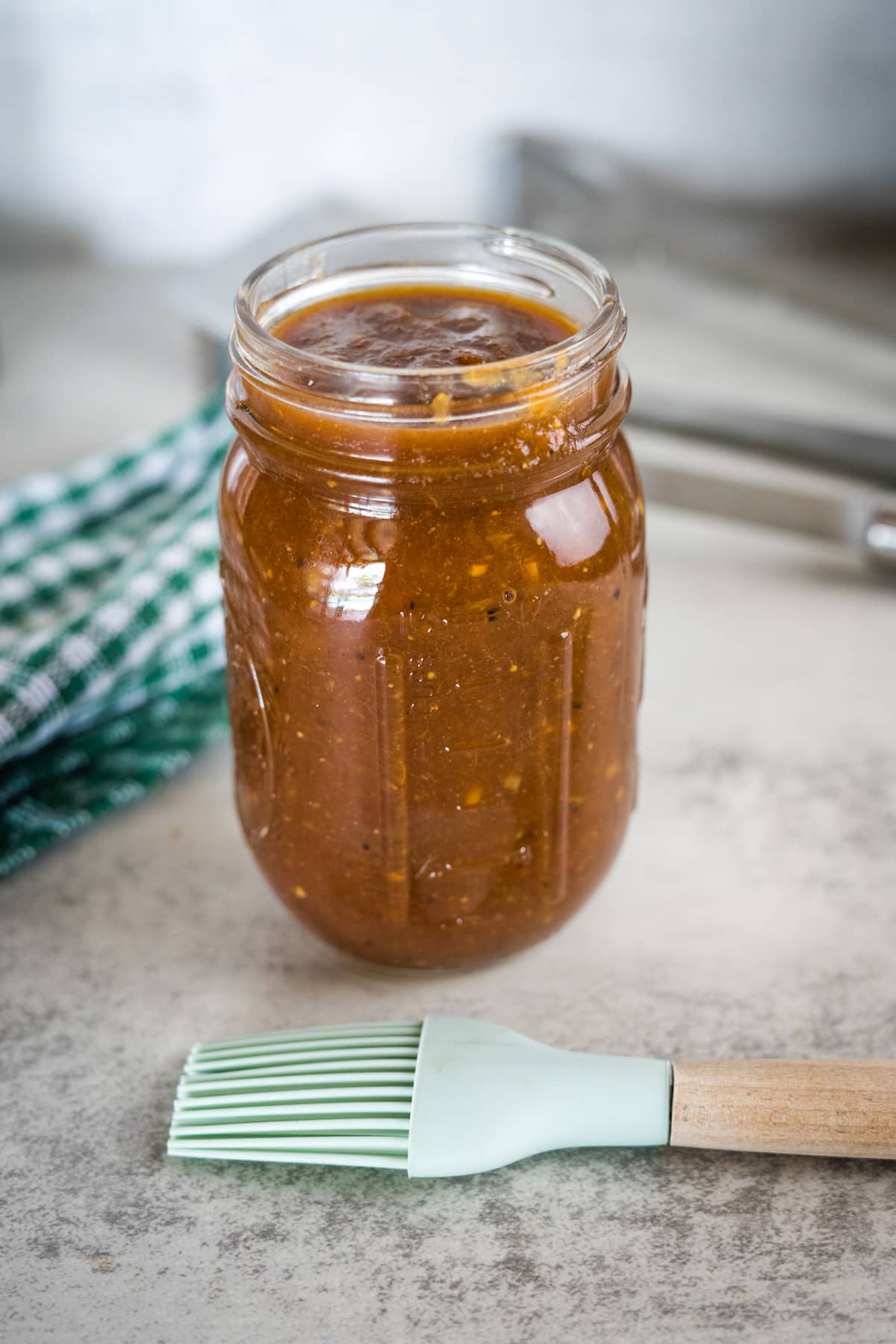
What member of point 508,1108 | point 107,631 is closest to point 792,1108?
point 508,1108

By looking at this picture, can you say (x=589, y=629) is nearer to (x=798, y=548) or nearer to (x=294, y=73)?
(x=798, y=548)

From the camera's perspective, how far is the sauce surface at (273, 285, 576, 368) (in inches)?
31.8

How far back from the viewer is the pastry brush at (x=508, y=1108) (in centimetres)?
79

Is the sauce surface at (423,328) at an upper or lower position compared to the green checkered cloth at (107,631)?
upper

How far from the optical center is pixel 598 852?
3.11 ft

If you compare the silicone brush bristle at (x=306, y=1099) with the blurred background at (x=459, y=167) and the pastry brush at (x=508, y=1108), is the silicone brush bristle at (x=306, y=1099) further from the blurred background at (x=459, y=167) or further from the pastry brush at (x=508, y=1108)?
the blurred background at (x=459, y=167)

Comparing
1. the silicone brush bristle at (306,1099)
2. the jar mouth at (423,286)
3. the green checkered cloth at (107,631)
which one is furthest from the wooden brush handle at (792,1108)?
the green checkered cloth at (107,631)

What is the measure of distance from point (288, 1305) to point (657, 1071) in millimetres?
239

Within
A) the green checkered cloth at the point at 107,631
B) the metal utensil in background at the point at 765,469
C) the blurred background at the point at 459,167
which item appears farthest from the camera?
the blurred background at the point at 459,167

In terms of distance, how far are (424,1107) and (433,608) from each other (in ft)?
0.92

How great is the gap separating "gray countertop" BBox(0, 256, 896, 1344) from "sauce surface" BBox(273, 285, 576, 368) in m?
0.42

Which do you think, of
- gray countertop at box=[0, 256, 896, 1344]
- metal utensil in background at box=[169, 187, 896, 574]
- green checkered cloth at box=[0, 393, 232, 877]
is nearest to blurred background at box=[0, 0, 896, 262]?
metal utensil in background at box=[169, 187, 896, 574]

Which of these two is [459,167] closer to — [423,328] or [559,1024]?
[423,328]

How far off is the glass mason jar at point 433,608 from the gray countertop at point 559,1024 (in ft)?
0.26
